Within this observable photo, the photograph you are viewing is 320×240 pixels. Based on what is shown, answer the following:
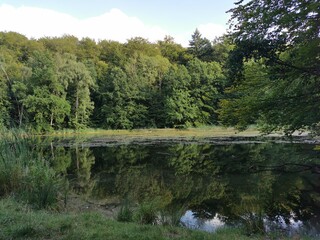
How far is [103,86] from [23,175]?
129 ft

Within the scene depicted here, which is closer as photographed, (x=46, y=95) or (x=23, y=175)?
(x=23, y=175)

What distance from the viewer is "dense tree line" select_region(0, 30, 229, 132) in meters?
37.7

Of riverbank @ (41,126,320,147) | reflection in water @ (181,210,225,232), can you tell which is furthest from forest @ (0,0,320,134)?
reflection in water @ (181,210,225,232)

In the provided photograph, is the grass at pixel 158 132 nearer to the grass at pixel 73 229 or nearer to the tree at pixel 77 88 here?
the tree at pixel 77 88

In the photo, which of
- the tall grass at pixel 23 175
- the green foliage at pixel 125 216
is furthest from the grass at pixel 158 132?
the green foliage at pixel 125 216

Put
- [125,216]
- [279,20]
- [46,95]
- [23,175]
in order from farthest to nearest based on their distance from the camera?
[46,95], [23,175], [125,216], [279,20]

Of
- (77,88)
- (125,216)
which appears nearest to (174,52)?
(77,88)

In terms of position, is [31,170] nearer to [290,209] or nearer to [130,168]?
[290,209]

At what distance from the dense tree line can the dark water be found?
22.5 metres

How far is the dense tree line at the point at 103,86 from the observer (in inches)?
1483

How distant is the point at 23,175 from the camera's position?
6.72m

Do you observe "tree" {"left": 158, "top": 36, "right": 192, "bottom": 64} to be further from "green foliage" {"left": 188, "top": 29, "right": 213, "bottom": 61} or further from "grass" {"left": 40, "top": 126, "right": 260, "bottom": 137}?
"grass" {"left": 40, "top": 126, "right": 260, "bottom": 137}

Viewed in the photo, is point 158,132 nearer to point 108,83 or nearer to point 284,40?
point 108,83

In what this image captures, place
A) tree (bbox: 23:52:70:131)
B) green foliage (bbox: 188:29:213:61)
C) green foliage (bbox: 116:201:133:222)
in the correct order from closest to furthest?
green foliage (bbox: 116:201:133:222) → tree (bbox: 23:52:70:131) → green foliage (bbox: 188:29:213:61)
